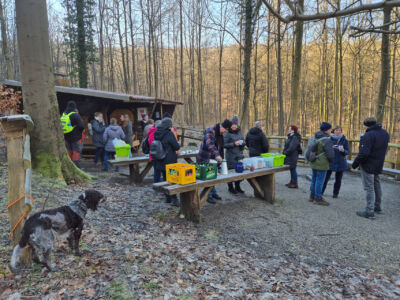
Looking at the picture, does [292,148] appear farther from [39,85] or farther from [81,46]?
[81,46]

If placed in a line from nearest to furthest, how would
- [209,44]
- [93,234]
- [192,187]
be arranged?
[93,234]
[192,187]
[209,44]

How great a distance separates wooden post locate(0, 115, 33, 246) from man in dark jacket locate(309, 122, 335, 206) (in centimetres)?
560

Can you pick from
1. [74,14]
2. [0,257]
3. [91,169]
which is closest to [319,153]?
[0,257]

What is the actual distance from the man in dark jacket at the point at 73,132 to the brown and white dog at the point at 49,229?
4906 millimetres

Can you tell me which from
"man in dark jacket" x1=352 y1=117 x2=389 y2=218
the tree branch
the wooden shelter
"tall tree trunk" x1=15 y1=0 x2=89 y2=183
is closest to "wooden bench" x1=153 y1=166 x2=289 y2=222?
"man in dark jacket" x1=352 y1=117 x2=389 y2=218

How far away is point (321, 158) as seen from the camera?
6.18m

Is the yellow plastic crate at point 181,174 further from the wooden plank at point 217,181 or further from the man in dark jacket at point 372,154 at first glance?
the man in dark jacket at point 372,154

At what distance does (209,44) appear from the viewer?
34812 mm

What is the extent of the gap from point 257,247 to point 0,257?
344 cm

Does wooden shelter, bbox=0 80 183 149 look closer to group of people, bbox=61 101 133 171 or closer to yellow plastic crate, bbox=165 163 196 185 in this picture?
group of people, bbox=61 101 133 171

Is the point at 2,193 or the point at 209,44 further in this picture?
the point at 209,44

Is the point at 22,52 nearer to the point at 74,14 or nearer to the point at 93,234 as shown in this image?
the point at 93,234

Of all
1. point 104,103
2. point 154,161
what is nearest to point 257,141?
point 154,161

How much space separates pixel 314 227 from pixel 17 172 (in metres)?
4.89
